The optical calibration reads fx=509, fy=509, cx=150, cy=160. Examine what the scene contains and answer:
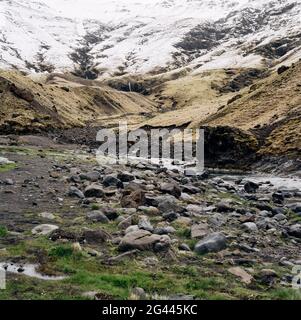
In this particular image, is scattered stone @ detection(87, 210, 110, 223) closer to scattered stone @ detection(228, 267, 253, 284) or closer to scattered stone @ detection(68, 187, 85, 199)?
scattered stone @ detection(68, 187, 85, 199)

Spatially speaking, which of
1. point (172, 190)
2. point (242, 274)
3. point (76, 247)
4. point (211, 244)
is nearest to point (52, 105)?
point (172, 190)

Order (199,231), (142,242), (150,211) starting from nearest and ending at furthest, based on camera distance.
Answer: (142,242), (199,231), (150,211)

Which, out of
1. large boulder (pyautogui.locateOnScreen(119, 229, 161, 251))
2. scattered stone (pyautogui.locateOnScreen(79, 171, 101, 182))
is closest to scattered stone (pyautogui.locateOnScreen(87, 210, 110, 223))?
large boulder (pyautogui.locateOnScreen(119, 229, 161, 251))

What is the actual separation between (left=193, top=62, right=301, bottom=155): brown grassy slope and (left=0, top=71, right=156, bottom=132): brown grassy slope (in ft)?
82.3

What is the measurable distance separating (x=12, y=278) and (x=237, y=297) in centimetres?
553

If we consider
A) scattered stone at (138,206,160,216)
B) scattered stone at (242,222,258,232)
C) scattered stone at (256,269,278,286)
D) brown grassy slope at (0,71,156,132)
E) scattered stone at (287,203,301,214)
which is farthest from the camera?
brown grassy slope at (0,71,156,132)

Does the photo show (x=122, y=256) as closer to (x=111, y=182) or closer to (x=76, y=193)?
(x=76, y=193)

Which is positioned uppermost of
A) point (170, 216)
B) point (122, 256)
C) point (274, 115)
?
point (274, 115)

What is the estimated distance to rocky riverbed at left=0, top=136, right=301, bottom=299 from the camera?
41.4 ft

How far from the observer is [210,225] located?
19.9 metres

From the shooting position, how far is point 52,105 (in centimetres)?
9594

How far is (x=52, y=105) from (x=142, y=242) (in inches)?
3281

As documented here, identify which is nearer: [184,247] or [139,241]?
[139,241]
